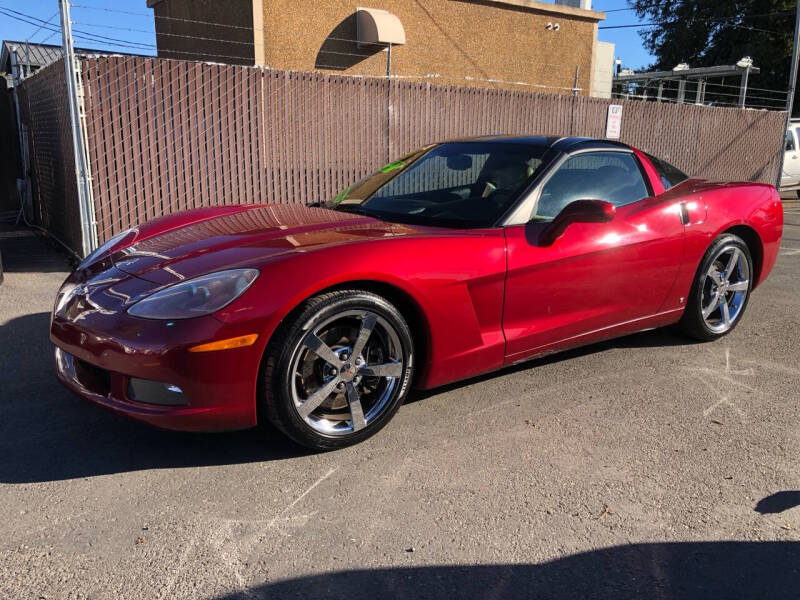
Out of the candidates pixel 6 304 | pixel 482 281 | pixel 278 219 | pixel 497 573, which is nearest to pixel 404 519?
pixel 497 573

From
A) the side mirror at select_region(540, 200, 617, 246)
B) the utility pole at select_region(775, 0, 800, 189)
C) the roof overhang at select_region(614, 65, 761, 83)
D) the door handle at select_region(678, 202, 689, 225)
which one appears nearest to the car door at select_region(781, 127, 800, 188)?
the utility pole at select_region(775, 0, 800, 189)

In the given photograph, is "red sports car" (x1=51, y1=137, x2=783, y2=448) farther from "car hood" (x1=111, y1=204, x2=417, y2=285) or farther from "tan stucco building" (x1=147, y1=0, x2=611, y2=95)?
"tan stucco building" (x1=147, y1=0, x2=611, y2=95)

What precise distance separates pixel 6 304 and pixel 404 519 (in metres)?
4.45

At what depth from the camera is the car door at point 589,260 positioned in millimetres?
3656

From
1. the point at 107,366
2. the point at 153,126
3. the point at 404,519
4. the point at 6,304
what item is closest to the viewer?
the point at 404,519

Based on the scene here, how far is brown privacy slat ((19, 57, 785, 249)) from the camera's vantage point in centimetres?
704

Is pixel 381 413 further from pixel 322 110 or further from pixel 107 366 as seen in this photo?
pixel 322 110

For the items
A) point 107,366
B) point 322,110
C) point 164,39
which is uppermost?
point 164,39

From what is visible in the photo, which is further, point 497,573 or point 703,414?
point 703,414

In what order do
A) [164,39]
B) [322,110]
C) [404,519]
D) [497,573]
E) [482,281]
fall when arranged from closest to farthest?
[497,573] < [404,519] < [482,281] < [322,110] < [164,39]

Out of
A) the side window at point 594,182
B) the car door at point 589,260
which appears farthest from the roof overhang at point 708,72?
the car door at point 589,260

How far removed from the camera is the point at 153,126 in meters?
7.26

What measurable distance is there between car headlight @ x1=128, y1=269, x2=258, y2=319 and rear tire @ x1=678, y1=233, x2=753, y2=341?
3185 mm

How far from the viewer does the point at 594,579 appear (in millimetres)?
2324
